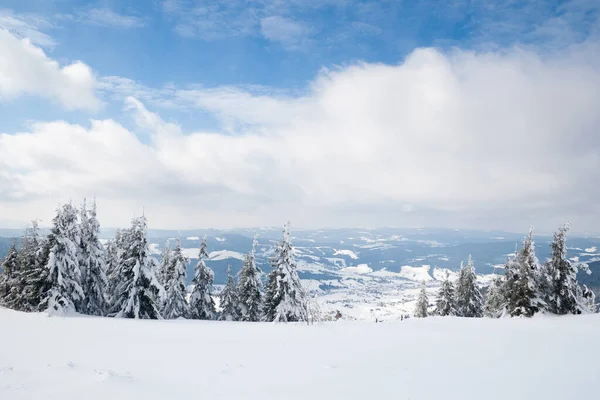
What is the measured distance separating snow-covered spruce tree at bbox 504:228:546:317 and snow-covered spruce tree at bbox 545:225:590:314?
818 mm

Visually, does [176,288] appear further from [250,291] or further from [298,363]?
[298,363]

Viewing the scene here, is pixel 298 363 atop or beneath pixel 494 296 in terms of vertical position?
atop

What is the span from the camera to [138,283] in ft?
87.2

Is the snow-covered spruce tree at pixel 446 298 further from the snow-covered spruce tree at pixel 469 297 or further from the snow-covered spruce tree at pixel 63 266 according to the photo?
the snow-covered spruce tree at pixel 63 266

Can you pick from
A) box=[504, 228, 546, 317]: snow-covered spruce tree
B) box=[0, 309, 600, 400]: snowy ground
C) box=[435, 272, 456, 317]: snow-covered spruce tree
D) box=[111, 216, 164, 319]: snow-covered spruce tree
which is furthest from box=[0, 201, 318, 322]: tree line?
box=[435, 272, 456, 317]: snow-covered spruce tree

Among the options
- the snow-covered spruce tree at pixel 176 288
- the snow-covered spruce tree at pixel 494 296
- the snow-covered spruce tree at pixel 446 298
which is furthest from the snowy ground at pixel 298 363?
the snow-covered spruce tree at pixel 446 298

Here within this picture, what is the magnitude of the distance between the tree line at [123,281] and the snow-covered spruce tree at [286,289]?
0.28 ft

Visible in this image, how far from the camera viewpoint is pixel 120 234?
34.4m

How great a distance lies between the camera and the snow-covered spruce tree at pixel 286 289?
29.5 meters

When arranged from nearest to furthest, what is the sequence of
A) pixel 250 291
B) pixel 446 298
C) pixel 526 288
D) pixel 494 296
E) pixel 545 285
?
pixel 526 288
pixel 545 285
pixel 250 291
pixel 494 296
pixel 446 298

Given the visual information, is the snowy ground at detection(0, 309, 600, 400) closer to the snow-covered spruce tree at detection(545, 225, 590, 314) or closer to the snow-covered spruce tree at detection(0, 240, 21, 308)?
the snow-covered spruce tree at detection(545, 225, 590, 314)

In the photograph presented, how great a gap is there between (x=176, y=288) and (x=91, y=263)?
27.8 ft

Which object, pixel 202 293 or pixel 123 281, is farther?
pixel 202 293

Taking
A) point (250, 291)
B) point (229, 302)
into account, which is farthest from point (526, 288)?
point (229, 302)
